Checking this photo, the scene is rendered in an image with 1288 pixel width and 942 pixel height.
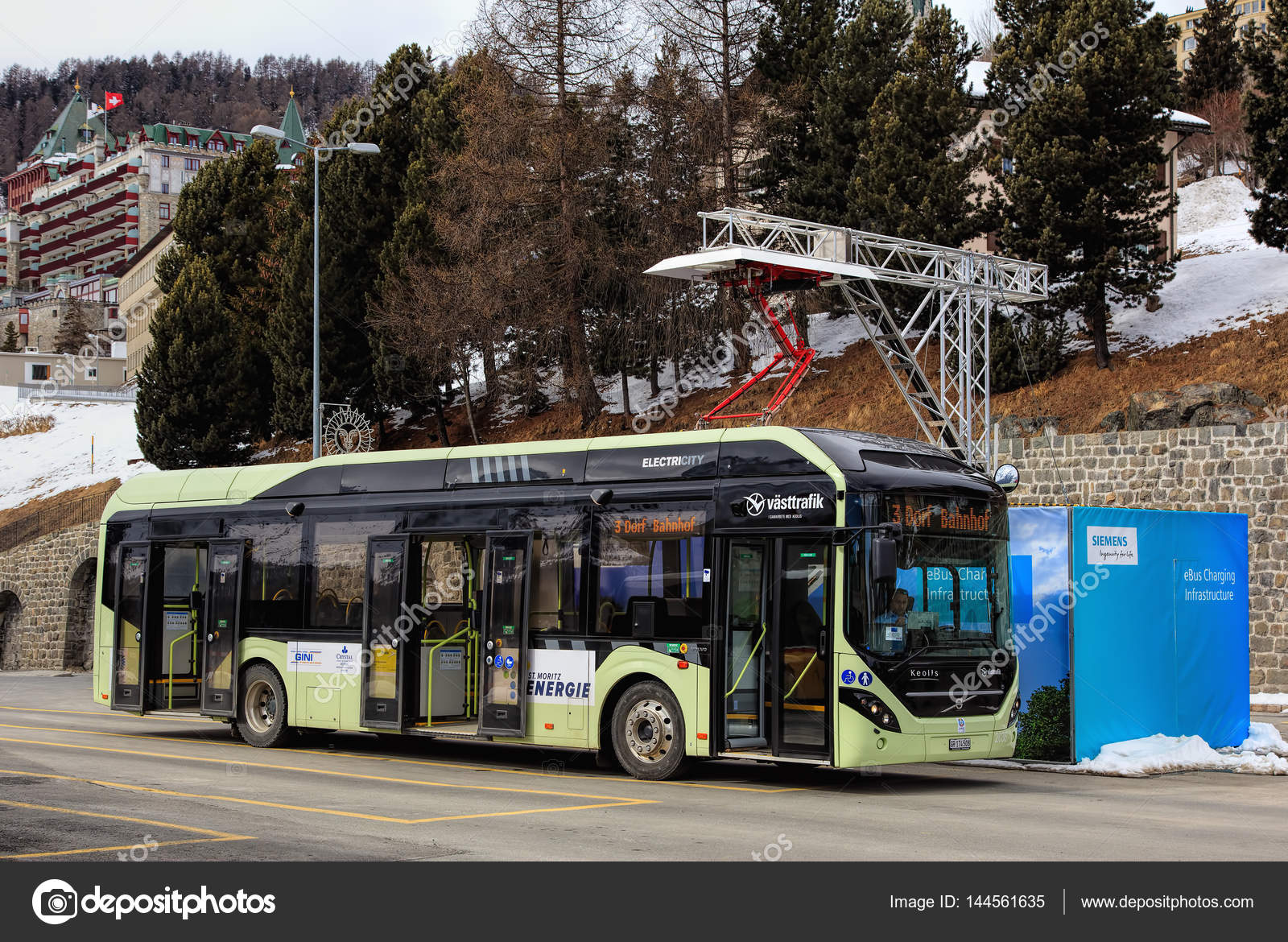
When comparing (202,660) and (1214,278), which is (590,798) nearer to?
(202,660)

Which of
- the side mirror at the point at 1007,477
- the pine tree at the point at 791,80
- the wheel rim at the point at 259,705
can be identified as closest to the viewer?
the side mirror at the point at 1007,477

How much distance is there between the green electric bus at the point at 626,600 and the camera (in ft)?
40.7

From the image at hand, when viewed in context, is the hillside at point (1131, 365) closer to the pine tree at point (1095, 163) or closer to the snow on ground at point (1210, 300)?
the snow on ground at point (1210, 300)

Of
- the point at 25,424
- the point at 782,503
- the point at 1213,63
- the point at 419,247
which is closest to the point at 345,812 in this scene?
the point at 782,503

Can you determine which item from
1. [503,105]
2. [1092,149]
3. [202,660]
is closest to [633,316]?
[503,105]

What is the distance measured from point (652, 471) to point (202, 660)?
759 cm

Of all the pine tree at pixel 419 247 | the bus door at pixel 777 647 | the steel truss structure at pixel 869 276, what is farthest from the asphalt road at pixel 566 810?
the pine tree at pixel 419 247

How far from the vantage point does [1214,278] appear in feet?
114

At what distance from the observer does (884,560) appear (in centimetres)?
1193

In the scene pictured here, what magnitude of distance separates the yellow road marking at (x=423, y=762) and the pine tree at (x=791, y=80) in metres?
25.3

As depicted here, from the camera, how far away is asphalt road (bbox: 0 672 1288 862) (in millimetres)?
9094
